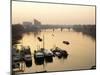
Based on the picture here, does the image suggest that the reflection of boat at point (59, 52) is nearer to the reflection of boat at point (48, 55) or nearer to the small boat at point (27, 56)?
the reflection of boat at point (48, 55)

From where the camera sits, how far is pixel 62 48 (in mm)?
2600

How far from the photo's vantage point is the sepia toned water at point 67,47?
2.46 m

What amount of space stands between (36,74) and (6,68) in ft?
1.15

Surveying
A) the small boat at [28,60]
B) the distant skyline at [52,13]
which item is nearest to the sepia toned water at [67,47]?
the small boat at [28,60]

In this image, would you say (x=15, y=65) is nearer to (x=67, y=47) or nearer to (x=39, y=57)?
(x=39, y=57)

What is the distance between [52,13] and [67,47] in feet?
1.48

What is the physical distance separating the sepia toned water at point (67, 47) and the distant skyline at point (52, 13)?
14 centimetres

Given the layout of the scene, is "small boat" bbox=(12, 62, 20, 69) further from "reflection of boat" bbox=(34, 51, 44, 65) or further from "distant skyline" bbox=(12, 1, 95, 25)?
"distant skyline" bbox=(12, 1, 95, 25)

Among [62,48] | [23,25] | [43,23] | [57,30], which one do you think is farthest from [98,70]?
[23,25]

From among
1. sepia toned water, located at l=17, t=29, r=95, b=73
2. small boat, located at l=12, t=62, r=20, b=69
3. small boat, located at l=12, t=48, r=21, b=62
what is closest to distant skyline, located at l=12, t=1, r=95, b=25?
sepia toned water, located at l=17, t=29, r=95, b=73

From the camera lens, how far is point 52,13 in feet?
8.39

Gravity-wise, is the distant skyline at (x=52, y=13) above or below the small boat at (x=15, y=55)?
above

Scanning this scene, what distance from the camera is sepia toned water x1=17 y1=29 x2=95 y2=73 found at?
97.0 inches

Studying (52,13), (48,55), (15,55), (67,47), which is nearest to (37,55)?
(48,55)
